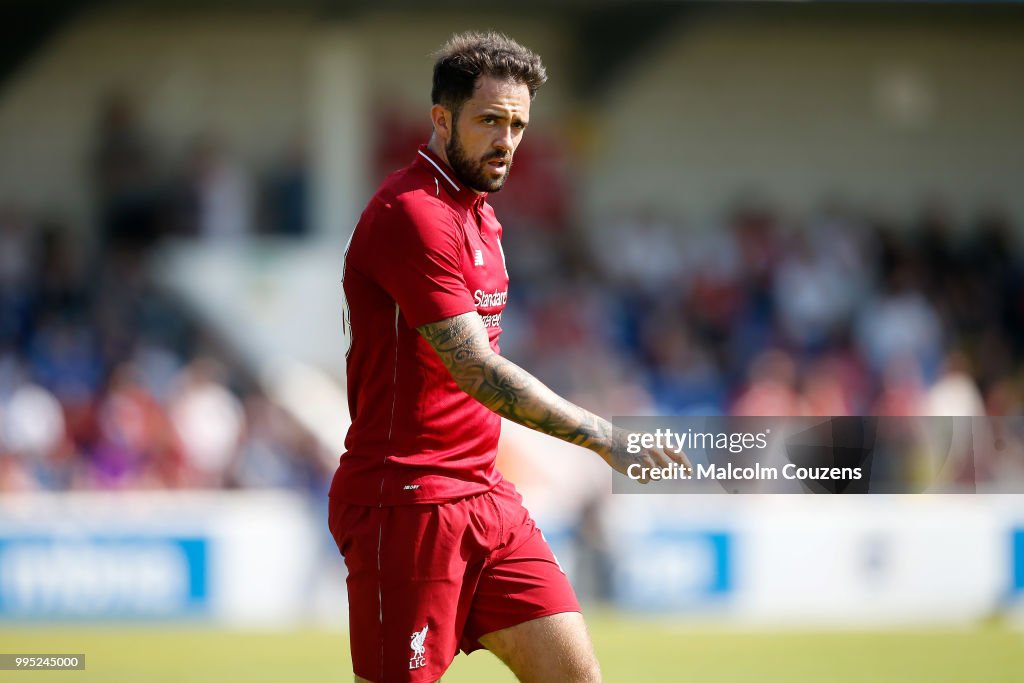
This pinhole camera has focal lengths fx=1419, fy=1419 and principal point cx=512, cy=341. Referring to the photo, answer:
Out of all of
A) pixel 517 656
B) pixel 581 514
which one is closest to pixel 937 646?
pixel 581 514

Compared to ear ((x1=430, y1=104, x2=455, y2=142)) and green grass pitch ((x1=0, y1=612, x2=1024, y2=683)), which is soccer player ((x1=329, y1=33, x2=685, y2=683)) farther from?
green grass pitch ((x1=0, y1=612, x2=1024, y2=683))

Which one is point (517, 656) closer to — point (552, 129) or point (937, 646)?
point (937, 646)

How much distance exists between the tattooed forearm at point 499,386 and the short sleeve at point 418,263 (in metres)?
0.05

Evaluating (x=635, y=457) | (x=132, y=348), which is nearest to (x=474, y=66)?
(x=635, y=457)

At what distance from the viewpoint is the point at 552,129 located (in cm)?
1688

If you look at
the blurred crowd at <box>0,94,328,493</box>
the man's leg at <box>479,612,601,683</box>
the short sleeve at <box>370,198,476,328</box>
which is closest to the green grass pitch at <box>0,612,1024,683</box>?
the blurred crowd at <box>0,94,328,493</box>

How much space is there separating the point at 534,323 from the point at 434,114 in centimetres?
998

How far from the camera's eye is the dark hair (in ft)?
13.3

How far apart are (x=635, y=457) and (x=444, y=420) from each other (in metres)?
0.58

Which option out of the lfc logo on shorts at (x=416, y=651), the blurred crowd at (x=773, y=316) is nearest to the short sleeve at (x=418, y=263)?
the lfc logo on shorts at (x=416, y=651)

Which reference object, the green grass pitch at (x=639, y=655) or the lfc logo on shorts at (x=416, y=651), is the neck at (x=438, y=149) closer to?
the lfc logo on shorts at (x=416, y=651)

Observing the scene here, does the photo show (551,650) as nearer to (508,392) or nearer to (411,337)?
(508,392)

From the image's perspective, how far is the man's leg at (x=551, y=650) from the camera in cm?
409

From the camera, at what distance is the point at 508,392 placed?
3.93m
